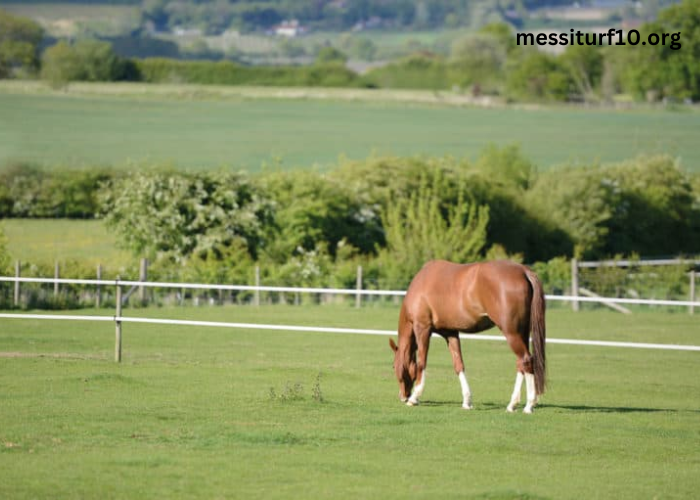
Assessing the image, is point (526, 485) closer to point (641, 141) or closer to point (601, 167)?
point (601, 167)

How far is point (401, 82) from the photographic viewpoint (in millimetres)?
114750

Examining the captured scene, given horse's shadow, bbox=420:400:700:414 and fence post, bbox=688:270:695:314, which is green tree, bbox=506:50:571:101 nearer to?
fence post, bbox=688:270:695:314

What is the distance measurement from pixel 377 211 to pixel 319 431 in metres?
38.2

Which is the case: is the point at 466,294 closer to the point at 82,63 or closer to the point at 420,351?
the point at 420,351

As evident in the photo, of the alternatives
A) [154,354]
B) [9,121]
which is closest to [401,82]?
[9,121]

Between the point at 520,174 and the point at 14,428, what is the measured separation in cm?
4757

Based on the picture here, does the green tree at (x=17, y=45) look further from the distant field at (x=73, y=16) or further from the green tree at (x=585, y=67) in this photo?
the green tree at (x=585, y=67)

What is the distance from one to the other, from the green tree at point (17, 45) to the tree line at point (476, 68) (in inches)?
2.6

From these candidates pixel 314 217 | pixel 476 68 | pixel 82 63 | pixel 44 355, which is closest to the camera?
pixel 44 355

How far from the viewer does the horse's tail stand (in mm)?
12555

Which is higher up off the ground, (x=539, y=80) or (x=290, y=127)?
(x=539, y=80)

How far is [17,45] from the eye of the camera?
80.9m

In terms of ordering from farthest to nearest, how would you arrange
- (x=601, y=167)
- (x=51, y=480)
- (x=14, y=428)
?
(x=601, y=167) < (x=14, y=428) < (x=51, y=480)

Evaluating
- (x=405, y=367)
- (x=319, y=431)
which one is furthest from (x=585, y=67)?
(x=319, y=431)
